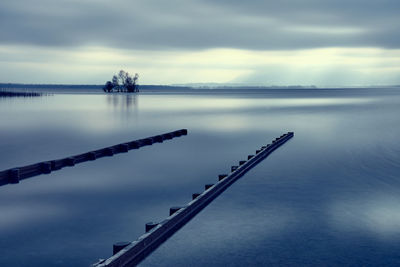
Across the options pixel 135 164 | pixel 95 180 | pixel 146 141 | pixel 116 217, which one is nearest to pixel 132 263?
pixel 116 217

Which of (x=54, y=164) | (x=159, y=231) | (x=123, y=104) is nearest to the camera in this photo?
(x=159, y=231)

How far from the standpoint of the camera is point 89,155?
20625 mm

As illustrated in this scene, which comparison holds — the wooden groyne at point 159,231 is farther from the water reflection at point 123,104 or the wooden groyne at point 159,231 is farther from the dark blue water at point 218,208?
the water reflection at point 123,104

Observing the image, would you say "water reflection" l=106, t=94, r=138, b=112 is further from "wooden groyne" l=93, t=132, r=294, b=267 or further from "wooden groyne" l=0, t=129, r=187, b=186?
"wooden groyne" l=93, t=132, r=294, b=267

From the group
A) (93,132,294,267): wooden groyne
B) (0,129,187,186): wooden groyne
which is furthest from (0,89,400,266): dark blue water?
(0,129,187,186): wooden groyne

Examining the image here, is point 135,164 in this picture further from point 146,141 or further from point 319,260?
point 319,260

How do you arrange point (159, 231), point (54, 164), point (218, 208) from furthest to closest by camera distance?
point (54, 164) < point (218, 208) < point (159, 231)

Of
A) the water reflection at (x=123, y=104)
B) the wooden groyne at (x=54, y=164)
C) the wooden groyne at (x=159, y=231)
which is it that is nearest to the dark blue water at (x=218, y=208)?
the wooden groyne at (x=159, y=231)

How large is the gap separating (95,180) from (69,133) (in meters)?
19.6

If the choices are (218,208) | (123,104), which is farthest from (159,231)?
(123,104)

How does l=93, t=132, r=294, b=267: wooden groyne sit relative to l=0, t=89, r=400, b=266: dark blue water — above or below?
above

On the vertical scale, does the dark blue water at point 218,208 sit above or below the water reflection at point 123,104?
below

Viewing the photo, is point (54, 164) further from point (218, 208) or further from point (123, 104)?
point (123, 104)

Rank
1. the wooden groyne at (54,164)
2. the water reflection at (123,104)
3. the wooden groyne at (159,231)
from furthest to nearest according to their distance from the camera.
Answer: the water reflection at (123,104), the wooden groyne at (54,164), the wooden groyne at (159,231)
